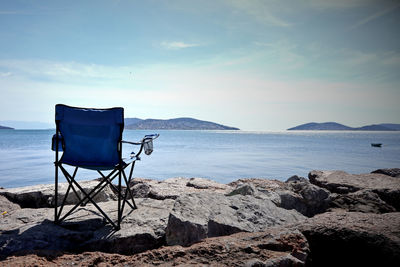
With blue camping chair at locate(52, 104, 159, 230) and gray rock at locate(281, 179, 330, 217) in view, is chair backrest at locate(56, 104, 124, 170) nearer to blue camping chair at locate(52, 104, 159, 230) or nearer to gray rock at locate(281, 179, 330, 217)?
blue camping chair at locate(52, 104, 159, 230)

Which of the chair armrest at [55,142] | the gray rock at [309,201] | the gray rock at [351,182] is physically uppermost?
the chair armrest at [55,142]

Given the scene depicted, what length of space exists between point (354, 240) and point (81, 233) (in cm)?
267

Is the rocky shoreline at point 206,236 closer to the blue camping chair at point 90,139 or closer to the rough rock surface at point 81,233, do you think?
the rough rock surface at point 81,233

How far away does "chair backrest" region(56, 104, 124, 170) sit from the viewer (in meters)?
3.10

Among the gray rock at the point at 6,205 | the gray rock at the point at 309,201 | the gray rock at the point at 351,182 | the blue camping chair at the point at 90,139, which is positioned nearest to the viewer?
the blue camping chair at the point at 90,139

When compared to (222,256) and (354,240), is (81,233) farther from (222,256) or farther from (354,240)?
(354,240)

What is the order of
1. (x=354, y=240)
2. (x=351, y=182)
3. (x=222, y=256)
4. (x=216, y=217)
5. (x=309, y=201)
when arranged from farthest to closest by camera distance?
(x=351, y=182), (x=309, y=201), (x=216, y=217), (x=354, y=240), (x=222, y=256)

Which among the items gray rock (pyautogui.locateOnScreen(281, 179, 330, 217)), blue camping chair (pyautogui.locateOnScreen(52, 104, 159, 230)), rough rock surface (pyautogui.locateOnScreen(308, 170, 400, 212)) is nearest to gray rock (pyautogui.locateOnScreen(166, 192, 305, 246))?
blue camping chair (pyautogui.locateOnScreen(52, 104, 159, 230))

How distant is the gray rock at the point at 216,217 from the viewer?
2619mm

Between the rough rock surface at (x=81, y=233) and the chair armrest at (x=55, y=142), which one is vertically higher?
the chair armrest at (x=55, y=142)

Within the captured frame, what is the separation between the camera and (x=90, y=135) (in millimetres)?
3139

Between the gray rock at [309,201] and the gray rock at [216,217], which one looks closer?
the gray rock at [216,217]

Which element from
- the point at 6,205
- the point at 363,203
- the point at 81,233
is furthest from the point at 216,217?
the point at 6,205

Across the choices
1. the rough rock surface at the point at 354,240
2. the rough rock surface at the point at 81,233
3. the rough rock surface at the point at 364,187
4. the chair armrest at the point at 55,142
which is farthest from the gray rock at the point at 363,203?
the chair armrest at the point at 55,142
